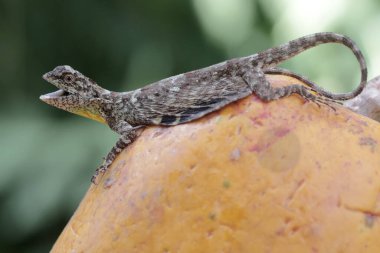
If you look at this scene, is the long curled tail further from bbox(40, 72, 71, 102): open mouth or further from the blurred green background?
the blurred green background

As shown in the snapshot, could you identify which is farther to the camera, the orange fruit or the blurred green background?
the blurred green background

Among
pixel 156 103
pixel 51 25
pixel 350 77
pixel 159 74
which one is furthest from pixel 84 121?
pixel 156 103

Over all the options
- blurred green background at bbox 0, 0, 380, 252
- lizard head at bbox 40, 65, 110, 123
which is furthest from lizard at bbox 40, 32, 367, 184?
blurred green background at bbox 0, 0, 380, 252

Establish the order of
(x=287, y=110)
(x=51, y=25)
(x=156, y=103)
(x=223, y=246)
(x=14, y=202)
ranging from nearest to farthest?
(x=223, y=246) < (x=287, y=110) < (x=156, y=103) < (x=14, y=202) < (x=51, y=25)

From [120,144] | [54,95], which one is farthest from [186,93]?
[54,95]


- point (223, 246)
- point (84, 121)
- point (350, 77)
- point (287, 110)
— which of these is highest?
point (287, 110)

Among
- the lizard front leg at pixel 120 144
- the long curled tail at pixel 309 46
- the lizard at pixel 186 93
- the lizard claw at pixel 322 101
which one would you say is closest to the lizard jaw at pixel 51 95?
the lizard at pixel 186 93

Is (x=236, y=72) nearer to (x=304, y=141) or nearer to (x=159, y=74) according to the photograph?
(x=304, y=141)

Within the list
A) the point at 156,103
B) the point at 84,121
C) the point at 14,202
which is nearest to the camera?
the point at 156,103
